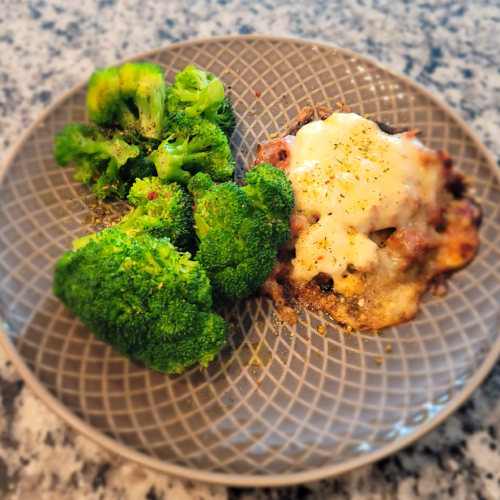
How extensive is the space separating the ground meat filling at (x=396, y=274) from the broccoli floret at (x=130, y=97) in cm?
66

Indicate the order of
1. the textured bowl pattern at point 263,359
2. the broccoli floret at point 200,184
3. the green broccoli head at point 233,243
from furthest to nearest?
the broccoli floret at point 200,184 → the green broccoli head at point 233,243 → the textured bowl pattern at point 263,359

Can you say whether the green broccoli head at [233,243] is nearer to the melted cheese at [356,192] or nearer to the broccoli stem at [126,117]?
the melted cheese at [356,192]

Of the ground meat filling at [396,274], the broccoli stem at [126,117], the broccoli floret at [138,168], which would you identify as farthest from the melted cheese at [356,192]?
the broccoli stem at [126,117]

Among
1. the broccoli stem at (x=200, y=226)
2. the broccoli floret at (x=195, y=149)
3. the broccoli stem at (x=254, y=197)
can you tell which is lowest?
the broccoli stem at (x=200, y=226)

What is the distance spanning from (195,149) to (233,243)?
0.44 metres

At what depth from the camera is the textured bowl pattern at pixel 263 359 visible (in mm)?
1122

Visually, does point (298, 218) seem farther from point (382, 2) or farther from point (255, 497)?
point (382, 2)

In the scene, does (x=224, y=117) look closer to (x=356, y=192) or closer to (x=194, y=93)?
(x=194, y=93)

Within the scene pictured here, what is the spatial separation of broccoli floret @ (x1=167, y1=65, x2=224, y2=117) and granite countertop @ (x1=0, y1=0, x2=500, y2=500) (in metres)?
0.73

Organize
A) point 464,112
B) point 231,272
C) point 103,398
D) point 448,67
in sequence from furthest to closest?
point 448,67, point 464,112, point 231,272, point 103,398

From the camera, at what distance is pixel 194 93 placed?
5.10 feet

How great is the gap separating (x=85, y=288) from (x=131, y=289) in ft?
0.46

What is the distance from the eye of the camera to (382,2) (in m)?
2.25

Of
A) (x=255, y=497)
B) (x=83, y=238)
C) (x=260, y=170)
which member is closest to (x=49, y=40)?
(x=83, y=238)
